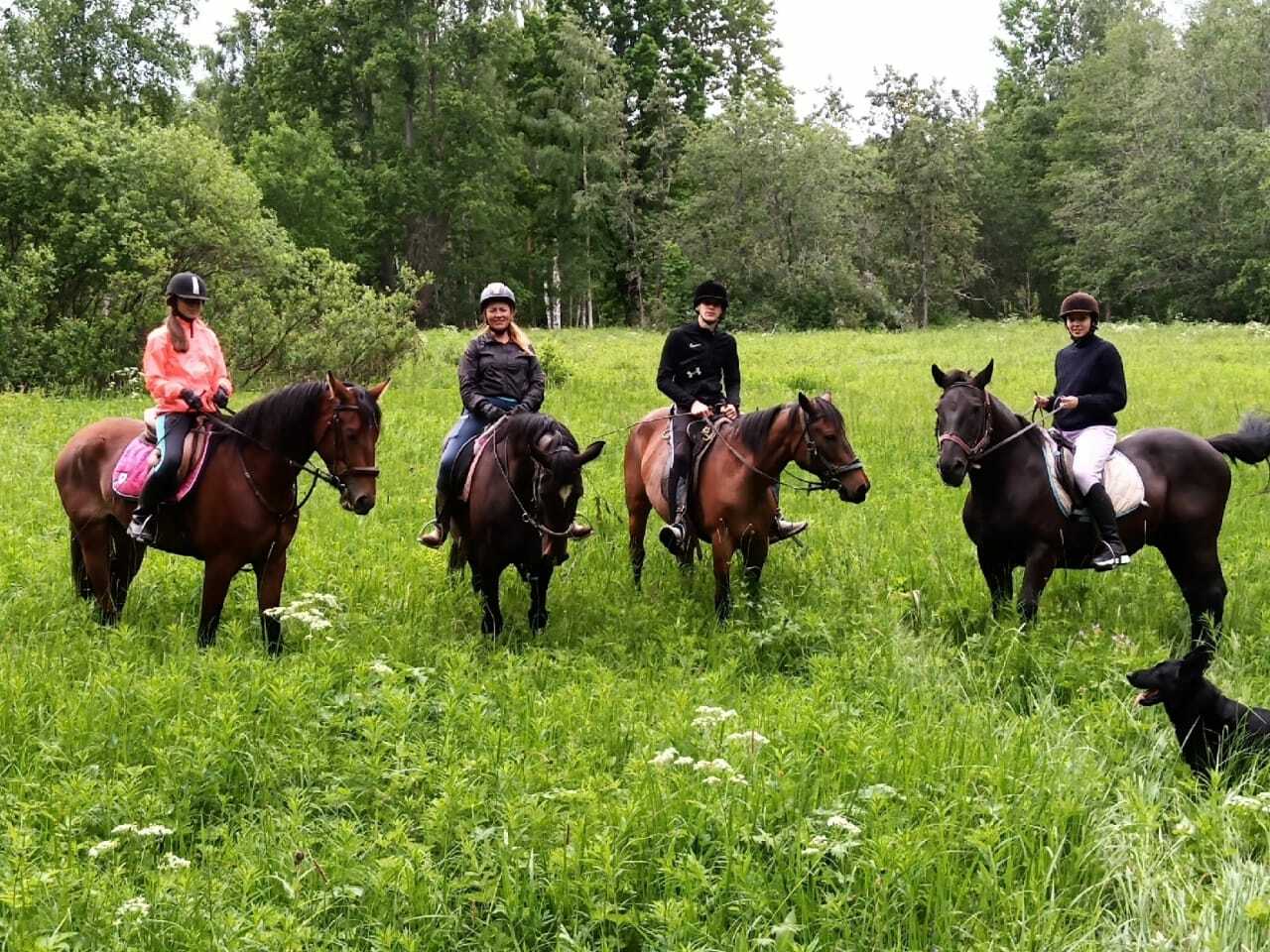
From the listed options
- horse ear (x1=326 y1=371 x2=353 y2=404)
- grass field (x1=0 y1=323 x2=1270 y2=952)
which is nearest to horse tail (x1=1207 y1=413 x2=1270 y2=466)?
grass field (x1=0 y1=323 x2=1270 y2=952)

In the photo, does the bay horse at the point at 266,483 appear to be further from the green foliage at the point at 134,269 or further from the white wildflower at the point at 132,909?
the green foliage at the point at 134,269

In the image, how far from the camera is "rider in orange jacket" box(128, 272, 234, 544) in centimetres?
638

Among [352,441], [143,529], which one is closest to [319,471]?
[352,441]

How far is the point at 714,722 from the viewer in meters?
4.55

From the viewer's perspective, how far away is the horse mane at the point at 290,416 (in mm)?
6441

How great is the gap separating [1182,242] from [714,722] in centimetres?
4920

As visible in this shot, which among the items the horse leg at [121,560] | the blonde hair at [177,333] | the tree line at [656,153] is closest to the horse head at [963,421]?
the blonde hair at [177,333]

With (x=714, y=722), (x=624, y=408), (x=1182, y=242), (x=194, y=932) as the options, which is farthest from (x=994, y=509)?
(x=1182, y=242)

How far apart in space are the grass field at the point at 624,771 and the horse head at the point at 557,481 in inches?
32.1

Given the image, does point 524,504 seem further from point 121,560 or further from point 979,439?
point 979,439

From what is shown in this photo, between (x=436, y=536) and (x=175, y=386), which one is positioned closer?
(x=175, y=386)

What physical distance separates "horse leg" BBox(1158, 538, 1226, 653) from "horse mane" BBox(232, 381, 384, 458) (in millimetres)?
6172

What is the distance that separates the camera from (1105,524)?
681cm

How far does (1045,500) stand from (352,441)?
5.01 m
